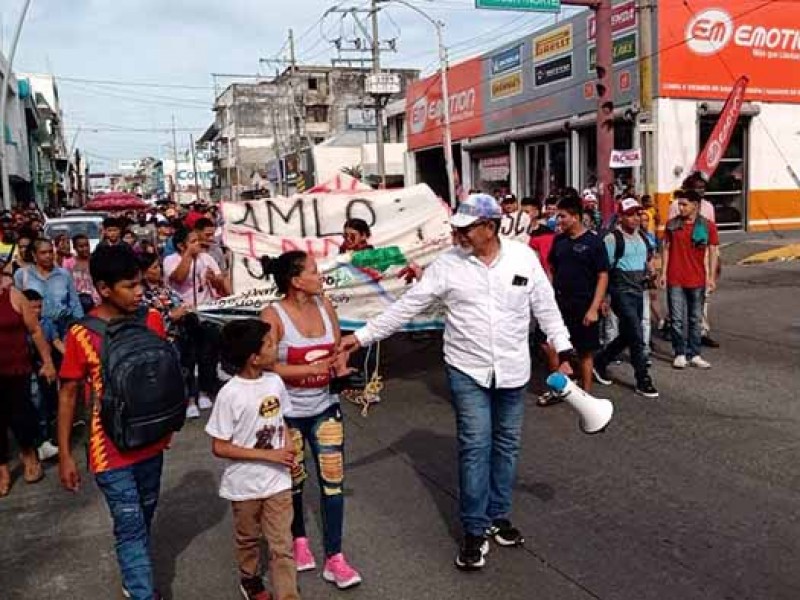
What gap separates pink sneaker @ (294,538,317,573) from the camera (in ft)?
14.1

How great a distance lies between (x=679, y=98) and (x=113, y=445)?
60.8 feet

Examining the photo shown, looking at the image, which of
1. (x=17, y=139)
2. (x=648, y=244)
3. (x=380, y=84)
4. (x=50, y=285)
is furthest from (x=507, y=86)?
(x=17, y=139)

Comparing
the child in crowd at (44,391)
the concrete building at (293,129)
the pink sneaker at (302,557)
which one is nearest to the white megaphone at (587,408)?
the pink sneaker at (302,557)

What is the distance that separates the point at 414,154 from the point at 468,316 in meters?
30.4

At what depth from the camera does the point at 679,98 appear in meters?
19.5

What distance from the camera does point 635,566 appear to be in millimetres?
4176

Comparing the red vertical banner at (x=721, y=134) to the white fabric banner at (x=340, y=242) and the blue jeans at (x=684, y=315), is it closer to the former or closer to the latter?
the blue jeans at (x=684, y=315)

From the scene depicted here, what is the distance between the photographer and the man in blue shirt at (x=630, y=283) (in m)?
7.65

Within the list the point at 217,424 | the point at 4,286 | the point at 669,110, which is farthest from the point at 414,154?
the point at 217,424

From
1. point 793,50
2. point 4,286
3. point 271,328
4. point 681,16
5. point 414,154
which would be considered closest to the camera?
point 271,328

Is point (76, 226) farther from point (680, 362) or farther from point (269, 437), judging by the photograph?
point (269, 437)

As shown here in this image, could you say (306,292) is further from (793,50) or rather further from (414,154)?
(414,154)

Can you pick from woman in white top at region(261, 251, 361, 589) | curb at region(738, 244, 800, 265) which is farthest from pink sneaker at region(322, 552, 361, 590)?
curb at region(738, 244, 800, 265)

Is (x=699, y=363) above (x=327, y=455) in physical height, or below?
below
